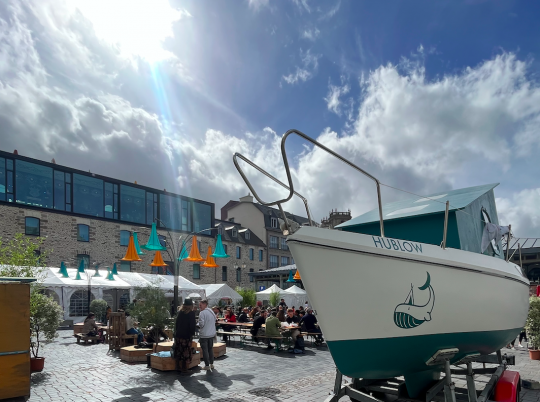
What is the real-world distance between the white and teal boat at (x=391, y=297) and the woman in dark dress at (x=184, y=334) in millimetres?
5033

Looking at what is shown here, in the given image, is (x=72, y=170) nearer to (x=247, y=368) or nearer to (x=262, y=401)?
(x=247, y=368)

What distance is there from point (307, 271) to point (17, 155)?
87.9ft

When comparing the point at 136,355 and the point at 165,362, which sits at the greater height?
the point at 165,362

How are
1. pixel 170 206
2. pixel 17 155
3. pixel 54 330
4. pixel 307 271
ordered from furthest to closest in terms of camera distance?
pixel 170 206
pixel 17 155
pixel 54 330
pixel 307 271

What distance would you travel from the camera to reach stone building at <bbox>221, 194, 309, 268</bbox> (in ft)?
155

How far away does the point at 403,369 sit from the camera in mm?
4867

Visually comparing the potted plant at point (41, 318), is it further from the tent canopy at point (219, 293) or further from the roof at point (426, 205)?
the tent canopy at point (219, 293)

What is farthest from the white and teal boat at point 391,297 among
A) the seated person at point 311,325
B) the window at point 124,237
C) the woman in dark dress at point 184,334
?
the window at point 124,237

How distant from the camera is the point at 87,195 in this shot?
97.5 ft

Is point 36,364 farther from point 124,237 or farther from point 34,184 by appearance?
point 124,237

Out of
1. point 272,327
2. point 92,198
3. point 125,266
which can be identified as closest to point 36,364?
point 272,327

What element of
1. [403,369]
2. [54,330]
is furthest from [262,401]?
[54,330]

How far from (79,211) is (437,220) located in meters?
27.7

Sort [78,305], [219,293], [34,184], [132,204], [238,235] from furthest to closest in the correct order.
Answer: [238,235] → [132,204] → [34,184] → [78,305] → [219,293]
